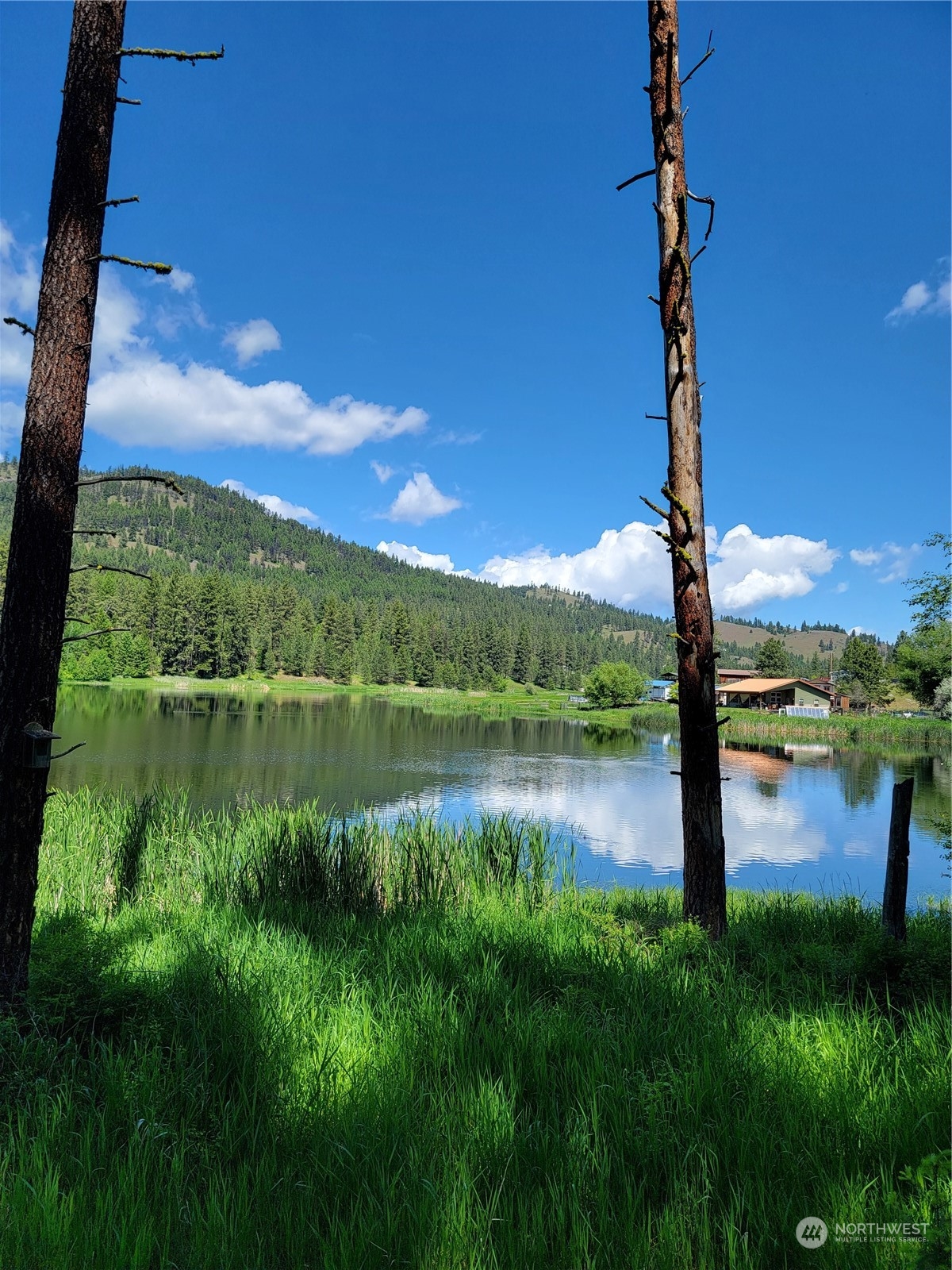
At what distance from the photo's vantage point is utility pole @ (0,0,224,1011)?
12.6ft

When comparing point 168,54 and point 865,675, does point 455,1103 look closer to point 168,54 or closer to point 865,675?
point 168,54

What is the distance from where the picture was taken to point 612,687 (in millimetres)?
89750

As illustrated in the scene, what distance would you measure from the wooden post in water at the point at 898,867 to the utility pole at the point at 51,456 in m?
5.31

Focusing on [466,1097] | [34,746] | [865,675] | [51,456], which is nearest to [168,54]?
[51,456]

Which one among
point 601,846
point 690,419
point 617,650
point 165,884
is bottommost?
point 601,846

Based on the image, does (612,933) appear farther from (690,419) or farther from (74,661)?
(74,661)

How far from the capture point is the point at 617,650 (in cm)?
18175

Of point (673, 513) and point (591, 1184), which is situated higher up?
point (673, 513)

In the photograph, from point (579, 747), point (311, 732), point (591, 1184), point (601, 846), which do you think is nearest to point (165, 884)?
point (591, 1184)

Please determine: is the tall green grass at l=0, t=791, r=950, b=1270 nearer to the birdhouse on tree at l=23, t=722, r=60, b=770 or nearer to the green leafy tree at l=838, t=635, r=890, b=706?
the birdhouse on tree at l=23, t=722, r=60, b=770

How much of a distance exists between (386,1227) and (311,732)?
126ft

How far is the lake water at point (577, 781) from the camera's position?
50.5 ft

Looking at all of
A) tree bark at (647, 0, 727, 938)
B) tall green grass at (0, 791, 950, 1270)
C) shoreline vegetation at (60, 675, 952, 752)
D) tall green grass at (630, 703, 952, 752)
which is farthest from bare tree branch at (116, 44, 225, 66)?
tall green grass at (630, 703, 952, 752)

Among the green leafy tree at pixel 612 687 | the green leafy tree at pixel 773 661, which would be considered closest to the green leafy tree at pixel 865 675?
the green leafy tree at pixel 773 661
